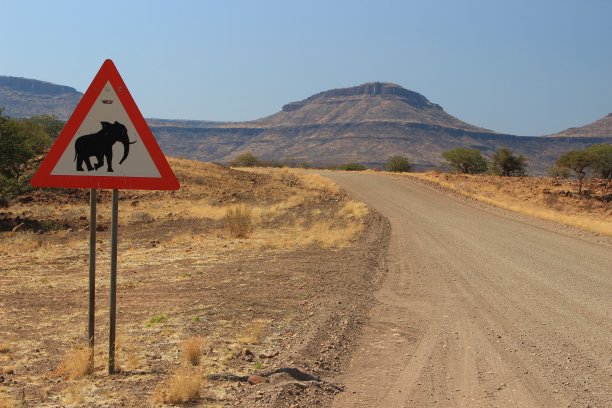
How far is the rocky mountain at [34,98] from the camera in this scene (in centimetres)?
15650

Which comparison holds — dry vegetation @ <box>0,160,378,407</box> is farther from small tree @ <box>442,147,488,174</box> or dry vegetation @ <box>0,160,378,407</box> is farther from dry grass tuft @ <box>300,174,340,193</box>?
small tree @ <box>442,147,488,174</box>

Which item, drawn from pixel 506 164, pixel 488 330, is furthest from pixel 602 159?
pixel 488 330

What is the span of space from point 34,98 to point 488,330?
18065 cm

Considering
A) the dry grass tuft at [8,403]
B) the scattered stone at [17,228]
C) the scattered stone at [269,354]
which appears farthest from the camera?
the scattered stone at [17,228]

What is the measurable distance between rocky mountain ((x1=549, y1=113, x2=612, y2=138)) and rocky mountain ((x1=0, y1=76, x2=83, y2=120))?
126872 mm

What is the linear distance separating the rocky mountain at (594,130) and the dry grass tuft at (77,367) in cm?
17174

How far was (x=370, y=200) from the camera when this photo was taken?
31.3m

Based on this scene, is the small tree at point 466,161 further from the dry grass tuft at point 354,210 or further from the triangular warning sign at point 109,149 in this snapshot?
the triangular warning sign at point 109,149

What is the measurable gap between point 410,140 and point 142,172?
145 metres

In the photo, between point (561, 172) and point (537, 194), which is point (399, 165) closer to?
point (561, 172)

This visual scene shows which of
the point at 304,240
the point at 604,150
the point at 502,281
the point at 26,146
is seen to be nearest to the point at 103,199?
the point at 26,146

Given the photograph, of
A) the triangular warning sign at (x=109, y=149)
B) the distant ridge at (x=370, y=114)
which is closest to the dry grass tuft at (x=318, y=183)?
the triangular warning sign at (x=109, y=149)

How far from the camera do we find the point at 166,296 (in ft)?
32.7

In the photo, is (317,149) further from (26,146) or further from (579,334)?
(579,334)
